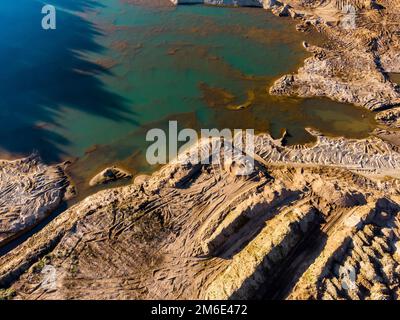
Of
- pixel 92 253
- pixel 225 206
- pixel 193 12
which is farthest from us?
pixel 193 12

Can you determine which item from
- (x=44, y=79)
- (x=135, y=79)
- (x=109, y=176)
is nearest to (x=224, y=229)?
(x=109, y=176)

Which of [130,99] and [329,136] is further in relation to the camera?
[130,99]

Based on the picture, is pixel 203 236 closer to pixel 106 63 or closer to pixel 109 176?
pixel 109 176

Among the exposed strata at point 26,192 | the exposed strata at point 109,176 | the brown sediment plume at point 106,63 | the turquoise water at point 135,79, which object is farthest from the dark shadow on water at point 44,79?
the exposed strata at point 109,176

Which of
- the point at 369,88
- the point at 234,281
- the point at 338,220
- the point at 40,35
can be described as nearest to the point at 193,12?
the point at 40,35

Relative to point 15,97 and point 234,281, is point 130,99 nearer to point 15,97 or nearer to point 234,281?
point 15,97

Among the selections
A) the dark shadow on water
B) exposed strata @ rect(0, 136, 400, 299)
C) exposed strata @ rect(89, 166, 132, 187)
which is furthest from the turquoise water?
exposed strata @ rect(0, 136, 400, 299)

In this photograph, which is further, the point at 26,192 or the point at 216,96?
the point at 216,96
